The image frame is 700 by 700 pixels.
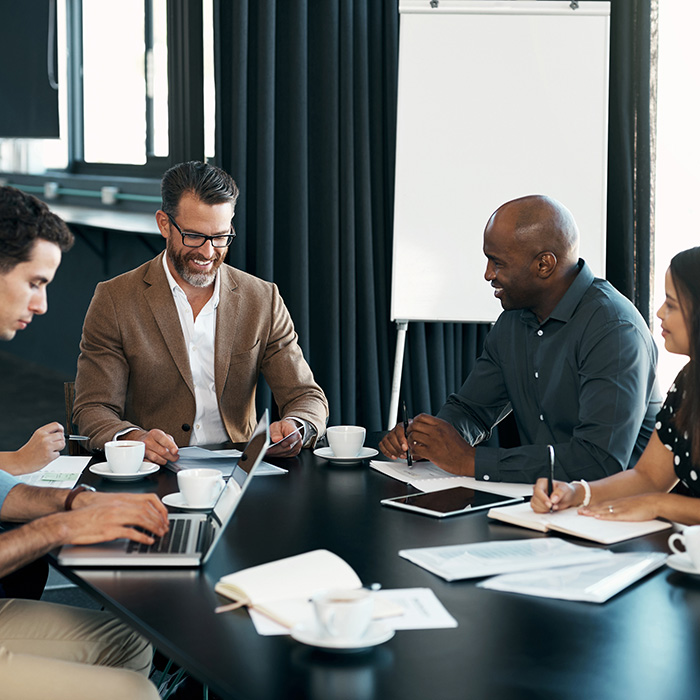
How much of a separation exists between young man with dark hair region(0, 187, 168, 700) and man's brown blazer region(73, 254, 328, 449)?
2.08ft

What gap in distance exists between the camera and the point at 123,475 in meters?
1.87

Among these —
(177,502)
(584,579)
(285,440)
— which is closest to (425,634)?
(584,579)

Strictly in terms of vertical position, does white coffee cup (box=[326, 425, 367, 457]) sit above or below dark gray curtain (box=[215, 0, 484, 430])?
below

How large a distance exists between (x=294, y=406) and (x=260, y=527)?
959mm

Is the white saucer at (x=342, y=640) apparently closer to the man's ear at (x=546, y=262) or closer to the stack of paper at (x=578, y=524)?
the stack of paper at (x=578, y=524)

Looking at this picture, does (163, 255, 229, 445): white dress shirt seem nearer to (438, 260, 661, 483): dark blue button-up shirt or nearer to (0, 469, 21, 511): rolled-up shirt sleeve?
(438, 260, 661, 483): dark blue button-up shirt

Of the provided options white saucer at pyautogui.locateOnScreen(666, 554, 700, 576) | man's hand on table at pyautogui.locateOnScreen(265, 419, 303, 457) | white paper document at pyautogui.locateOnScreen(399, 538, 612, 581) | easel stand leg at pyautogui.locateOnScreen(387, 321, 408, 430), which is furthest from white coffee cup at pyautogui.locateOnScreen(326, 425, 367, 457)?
easel stand leg at pyautogui.locateOnScreen(387, 321, 408, 430)

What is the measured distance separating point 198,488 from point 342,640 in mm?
646

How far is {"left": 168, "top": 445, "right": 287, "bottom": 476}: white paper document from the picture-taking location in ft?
6.52

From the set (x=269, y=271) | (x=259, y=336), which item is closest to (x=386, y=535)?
(x=259, y=336)

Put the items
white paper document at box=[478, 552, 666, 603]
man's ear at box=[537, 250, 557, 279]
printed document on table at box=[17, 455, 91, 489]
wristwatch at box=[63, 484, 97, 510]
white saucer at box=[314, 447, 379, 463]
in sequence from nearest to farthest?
white paper document at box=[478, 552, 666, 603] → wristwatch at box=[63, 484, 97, 510] → printed document on table at box=[17, 455, 91, 489] → white saucer at box=[314, 447, 379, 463] → man's ear at box=[537, 250, 557, 279]

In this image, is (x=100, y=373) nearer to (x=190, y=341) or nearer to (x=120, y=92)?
(x=190, y=341)

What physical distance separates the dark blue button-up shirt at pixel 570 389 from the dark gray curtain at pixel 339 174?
1.03 metres

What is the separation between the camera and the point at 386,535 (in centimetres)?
155
